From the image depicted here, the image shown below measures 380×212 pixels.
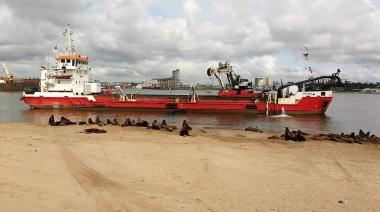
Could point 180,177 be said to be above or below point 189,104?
below

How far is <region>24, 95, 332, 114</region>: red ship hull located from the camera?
36531 mm

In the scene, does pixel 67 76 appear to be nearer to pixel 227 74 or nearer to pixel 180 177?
pixel 227 74

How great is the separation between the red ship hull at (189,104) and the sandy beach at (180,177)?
69.1 feet

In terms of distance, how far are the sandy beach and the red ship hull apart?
69.1ft

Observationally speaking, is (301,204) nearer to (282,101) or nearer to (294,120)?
(294,120)

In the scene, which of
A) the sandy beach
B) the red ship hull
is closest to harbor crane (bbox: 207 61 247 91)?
the red ship hull

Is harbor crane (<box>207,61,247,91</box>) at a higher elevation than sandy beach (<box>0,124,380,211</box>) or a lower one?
higher

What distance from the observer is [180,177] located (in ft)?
32.1

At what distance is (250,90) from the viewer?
1646 inches

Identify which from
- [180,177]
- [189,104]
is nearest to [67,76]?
[189,104]

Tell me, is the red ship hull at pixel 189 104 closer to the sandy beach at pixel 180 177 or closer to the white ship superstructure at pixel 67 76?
the white ship superstructure at pixel 67 76

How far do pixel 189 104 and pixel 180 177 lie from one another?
93.0 feet

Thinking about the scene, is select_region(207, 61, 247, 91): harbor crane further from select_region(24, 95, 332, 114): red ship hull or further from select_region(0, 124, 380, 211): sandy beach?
select_region(0, 124, 380, 211): sandy beach

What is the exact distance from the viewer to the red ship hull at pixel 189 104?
36531mm
